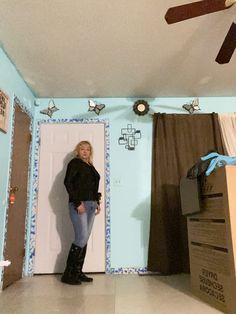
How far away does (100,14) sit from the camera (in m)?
2.21

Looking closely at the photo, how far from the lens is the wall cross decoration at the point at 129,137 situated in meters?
3.60

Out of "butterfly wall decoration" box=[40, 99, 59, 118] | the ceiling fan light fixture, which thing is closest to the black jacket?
"butterfly wall decoration" box=[40, 99, 59, 118]

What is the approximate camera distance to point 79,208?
9.27 ft

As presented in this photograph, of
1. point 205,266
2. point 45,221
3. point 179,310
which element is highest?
point 45,221

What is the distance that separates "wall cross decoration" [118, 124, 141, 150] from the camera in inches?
142

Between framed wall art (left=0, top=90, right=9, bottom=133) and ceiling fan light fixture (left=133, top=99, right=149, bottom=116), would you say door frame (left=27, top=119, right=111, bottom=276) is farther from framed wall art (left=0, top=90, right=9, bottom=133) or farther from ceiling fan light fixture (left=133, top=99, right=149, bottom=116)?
framed wall art (left=0, top=90, right=9, bottom=133)

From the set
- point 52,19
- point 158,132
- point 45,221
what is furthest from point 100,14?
point 45,221

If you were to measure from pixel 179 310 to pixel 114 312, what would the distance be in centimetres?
43

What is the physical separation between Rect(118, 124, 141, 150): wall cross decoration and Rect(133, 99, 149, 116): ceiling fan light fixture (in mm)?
212

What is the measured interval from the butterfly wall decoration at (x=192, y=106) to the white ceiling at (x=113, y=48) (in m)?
0.14

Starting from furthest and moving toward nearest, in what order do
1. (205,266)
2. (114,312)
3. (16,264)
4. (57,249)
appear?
(57,249) → (16,264) → (205,266) → (114,312)

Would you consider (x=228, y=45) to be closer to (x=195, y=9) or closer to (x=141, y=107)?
(x=195, y=9)

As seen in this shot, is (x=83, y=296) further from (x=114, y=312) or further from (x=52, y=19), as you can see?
(x=52, y=19)

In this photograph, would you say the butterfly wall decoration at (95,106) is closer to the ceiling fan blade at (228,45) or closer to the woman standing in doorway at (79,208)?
the woman standing in doorway at (79,208)
